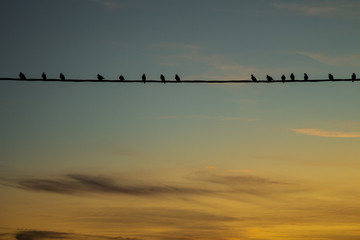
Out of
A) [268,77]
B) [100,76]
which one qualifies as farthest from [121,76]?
[268,77]

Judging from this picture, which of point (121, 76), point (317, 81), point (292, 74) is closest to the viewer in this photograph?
point (317, 81)

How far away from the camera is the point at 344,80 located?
87.4 ft

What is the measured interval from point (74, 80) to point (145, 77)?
19596 mm

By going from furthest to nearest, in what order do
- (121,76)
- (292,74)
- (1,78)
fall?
1. (121,76)
2. (292,74)
3. (1,78)

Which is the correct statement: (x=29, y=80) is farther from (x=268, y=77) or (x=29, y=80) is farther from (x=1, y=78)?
(x=268, y=77)

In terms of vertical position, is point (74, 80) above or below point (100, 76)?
below

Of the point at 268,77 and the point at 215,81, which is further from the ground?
the point at 268,77

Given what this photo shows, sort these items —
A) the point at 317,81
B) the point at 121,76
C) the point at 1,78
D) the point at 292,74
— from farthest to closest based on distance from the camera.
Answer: the point at 121,76, the point at 292,74, the point at 317,81, the point at 1,78

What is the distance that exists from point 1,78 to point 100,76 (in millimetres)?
21827

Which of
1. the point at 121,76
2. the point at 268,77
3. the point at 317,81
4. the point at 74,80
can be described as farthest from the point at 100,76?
the point at 317,81

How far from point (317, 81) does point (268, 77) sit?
1784 cm

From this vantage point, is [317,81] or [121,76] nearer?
[317,81]

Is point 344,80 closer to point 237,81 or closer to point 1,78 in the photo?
point 237,81

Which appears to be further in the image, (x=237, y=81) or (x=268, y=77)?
(x=268, y=77)
